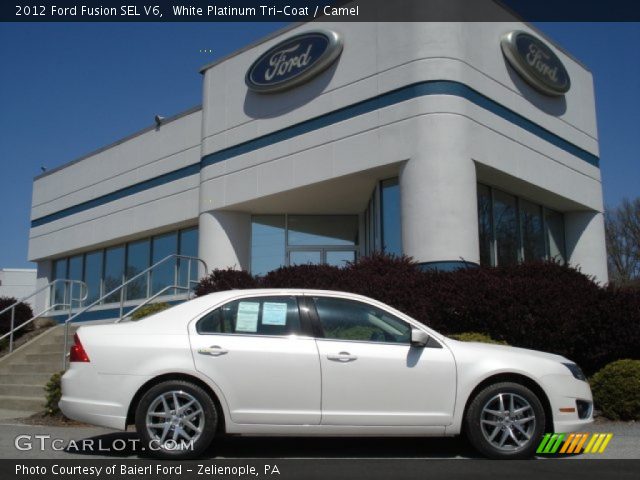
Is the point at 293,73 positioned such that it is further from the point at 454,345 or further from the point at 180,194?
the point at 454,345

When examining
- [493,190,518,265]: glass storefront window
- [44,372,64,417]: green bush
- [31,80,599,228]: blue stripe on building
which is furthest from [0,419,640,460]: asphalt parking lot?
[493,190,518,265]: glass storefront window

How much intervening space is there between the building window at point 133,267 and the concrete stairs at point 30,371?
157 inches

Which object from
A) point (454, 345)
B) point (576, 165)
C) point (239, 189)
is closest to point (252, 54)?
point (239, 189)

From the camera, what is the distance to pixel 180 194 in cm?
1873

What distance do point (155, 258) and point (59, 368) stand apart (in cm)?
815

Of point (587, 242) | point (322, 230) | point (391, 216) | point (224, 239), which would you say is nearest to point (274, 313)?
point (391, 216)

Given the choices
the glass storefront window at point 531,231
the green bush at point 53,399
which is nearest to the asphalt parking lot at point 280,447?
the green bush at point 53,399

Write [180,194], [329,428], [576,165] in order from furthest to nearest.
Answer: [180,194] < [576,165] < [329,428]

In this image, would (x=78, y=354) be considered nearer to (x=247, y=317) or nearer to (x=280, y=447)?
(x=247, y=317)

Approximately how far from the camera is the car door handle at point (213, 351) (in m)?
6.08

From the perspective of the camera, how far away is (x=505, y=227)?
1603 centimetres

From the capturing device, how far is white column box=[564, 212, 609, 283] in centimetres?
1762

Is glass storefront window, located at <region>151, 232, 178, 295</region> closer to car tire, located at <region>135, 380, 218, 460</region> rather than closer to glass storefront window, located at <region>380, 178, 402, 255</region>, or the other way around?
glass storefront window, located at <region>380, 178, 402, 255</region>

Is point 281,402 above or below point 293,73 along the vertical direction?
below
